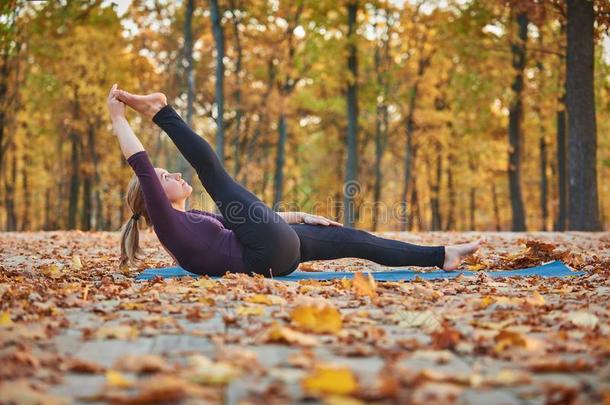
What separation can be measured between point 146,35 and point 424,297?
19916mm

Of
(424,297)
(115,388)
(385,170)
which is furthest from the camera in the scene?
(385,170)

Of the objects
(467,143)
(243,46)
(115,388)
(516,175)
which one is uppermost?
(243,46)

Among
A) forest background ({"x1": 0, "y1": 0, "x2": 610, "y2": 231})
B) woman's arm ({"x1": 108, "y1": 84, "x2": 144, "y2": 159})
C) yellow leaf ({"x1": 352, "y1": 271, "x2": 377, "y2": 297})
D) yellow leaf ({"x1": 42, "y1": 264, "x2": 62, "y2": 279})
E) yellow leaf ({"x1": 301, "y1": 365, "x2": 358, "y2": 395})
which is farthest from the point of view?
forest background ({"x1": 0, "y1": 0, "x2": 610, "y2": 231})

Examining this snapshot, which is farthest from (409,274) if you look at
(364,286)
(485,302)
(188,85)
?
(188,85)

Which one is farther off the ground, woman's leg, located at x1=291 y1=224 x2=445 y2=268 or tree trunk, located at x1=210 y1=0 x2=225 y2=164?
tree trunk, located at x1=210 y1=0 x2=225 y2=164

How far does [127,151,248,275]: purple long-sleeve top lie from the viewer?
5105mm

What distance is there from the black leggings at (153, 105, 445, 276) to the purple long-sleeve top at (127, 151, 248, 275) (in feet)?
0.46

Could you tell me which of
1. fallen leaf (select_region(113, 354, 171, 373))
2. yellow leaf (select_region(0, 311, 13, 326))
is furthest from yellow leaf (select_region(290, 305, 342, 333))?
yellow leaf (select_region(0, 311, 13, 326))

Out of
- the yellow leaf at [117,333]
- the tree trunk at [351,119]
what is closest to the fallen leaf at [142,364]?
→ the yellow leaf at [117,333]

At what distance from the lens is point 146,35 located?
73.0 ft

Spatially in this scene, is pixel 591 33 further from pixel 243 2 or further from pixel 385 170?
pixel 385 170

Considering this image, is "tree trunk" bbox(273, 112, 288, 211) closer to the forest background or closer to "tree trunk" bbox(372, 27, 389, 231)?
the forest background

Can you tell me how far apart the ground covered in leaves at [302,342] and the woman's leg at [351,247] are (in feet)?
1.85

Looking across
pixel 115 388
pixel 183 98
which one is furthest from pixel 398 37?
pixel 115 388
